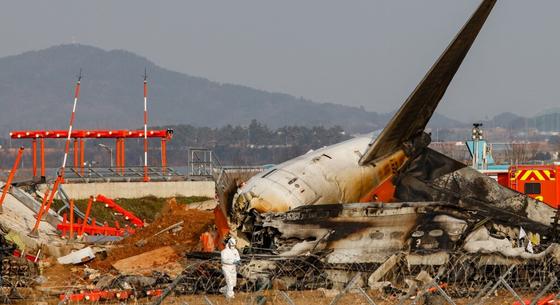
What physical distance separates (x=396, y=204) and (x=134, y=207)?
34.1 m

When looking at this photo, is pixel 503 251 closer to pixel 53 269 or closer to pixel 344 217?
pixel 344 217

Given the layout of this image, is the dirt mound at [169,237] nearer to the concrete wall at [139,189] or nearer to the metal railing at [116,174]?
the concrete wall at [139,189]

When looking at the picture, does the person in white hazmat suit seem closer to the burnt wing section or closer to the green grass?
the burnt wing section

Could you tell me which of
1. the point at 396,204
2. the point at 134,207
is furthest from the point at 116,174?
the point at 396,204

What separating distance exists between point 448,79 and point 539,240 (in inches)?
231

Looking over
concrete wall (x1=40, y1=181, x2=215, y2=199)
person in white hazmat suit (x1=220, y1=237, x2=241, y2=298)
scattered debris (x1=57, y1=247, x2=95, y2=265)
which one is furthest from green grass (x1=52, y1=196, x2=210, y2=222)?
person in white hazmat suit (x1=220, y1=237, x2=241, y2=298)

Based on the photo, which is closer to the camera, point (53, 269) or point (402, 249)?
point (402, 249)

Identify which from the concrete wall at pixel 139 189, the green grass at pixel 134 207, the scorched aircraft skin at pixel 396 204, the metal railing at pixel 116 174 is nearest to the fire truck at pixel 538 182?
the scorched aircraft skin at pixel 396 204

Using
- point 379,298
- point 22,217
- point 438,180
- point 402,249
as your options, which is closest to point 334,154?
point 438,180

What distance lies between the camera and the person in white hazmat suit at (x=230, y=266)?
82.2 feet

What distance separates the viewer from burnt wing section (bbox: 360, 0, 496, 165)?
104 feet

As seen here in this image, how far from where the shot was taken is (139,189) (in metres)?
62.2

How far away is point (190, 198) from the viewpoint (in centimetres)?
6406

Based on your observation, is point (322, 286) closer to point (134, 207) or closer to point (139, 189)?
point (134, 207)
